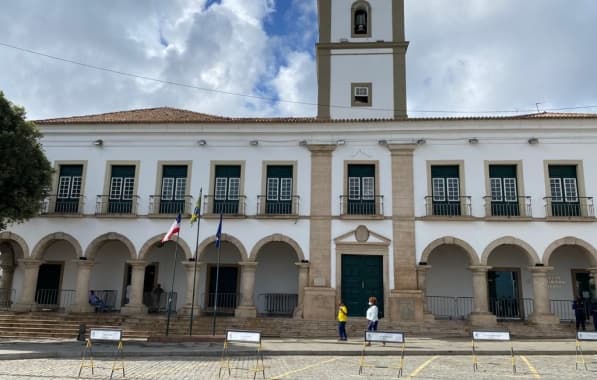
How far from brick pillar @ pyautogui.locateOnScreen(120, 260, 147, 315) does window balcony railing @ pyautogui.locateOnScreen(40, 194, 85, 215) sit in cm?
318

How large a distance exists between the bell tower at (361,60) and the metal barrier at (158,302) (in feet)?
32.8

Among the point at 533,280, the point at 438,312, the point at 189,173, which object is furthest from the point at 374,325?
the point at 189,173

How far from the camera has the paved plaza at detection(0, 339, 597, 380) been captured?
9.23 m

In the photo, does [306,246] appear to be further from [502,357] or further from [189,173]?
[502,357]

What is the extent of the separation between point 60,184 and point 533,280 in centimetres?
1829

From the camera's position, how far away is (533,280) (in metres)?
16.8

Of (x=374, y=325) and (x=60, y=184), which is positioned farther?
(x=60, y=184)

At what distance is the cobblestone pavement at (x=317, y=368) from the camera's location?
9.05 meters

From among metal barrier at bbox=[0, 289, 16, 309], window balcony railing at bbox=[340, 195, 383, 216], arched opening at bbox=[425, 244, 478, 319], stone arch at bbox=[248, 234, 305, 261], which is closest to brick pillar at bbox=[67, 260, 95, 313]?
metal barrier at bbox=[0, 289, 16, 309]

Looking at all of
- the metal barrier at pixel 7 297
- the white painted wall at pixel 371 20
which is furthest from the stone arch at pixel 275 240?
the white painted wall at pixel 371 20

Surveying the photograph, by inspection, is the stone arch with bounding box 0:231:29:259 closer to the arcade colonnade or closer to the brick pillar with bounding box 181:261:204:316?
the arcade colonnade

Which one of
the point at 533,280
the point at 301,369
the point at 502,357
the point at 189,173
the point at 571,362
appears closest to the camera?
the point at 301,369

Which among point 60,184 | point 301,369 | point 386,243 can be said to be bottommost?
point 301,369

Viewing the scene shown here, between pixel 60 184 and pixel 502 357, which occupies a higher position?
pixel 60 184
